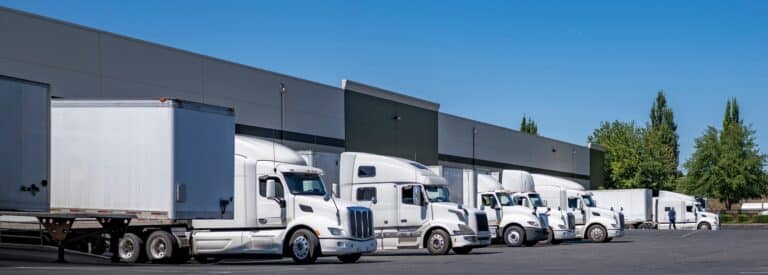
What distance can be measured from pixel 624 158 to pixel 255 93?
65.7 m

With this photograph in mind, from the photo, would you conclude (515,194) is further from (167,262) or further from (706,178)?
(706,178)

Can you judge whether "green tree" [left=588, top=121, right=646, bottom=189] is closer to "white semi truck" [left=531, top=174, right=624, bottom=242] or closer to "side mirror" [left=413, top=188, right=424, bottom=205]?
"white semi truck" [left=531, top=174, right=624, bottom=242]

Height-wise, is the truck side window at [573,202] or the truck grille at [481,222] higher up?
the truck side window at [573,202]

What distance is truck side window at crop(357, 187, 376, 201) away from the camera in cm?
3166

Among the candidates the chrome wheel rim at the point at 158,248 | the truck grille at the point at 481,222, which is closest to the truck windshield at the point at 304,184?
the chrome wheel rim at the point at 158,248

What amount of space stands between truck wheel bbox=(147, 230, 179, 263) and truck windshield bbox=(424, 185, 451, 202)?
9.16 m

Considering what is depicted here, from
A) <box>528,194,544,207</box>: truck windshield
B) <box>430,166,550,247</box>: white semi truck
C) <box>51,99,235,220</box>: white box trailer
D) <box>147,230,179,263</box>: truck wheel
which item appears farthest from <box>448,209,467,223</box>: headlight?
<box>51,99,235,220</box>: white box trailer

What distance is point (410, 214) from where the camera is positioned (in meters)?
31.6

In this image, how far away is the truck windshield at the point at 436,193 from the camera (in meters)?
31.9

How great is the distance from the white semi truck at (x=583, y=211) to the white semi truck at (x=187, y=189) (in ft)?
65.5

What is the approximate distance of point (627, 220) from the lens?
67.7 metres

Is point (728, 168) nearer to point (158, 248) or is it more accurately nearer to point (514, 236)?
point (514, 236)

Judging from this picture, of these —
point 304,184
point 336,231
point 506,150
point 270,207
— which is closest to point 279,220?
point 270,207

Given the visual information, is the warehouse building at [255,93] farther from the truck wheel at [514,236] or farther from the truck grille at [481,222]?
the truck wheel at [514,236]
